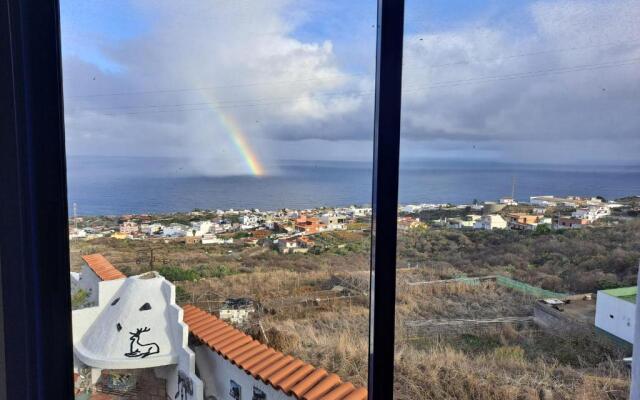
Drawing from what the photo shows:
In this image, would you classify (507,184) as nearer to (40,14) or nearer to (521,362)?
(521,362)

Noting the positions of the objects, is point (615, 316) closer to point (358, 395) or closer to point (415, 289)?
point (415, 289)

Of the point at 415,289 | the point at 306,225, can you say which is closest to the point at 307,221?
the point at 306,225

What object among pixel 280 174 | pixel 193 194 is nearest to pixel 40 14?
pixel 193 194

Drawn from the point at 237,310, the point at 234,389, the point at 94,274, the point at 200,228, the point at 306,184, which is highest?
the point at 306,184

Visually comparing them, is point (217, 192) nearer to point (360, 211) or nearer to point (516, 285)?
point (360, 211)

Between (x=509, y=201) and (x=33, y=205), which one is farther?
(x=509, y=201)

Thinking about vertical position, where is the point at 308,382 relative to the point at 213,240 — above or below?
below

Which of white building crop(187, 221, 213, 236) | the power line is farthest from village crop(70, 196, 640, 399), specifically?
the power line
